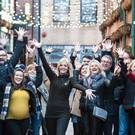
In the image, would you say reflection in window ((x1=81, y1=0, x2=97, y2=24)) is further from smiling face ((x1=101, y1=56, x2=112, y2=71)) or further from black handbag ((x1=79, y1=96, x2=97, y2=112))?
black handbag ((x1=79, y1=96, x2=97, y2=112))

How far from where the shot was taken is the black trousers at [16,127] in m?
9.36

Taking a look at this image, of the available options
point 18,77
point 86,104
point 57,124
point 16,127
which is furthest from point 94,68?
point 16,127

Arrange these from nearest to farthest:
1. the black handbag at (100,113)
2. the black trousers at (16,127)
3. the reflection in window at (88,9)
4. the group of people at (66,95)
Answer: the black trousers at (16,127), the group of people at (66,95), the black handbag at (100,113), the reflection in window at (88,9)

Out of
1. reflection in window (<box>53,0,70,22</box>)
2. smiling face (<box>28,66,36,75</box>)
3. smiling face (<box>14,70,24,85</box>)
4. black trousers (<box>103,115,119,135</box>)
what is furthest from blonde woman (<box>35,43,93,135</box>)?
reflection in window (<box>53,0,70,22</box>)

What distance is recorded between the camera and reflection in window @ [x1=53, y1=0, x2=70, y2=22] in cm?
5038

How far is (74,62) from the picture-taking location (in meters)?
13.0

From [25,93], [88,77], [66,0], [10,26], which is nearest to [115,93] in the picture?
[88,77]

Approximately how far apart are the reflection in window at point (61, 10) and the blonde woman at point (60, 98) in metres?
40.2

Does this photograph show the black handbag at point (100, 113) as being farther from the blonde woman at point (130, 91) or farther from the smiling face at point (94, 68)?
the smiling face at point (94, 68)

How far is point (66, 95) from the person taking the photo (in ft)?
33.0

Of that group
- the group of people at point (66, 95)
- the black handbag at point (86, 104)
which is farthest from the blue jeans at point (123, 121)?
the black handbag at point (86, 104)

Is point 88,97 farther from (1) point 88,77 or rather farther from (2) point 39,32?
(2) point 39,32

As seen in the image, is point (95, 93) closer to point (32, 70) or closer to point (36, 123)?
point (36, 123)

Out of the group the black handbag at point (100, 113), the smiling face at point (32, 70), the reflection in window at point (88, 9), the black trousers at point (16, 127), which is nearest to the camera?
the black trousers at point (16, 127)
